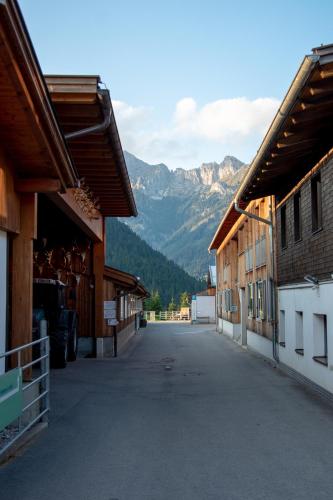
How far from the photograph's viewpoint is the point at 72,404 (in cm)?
1209

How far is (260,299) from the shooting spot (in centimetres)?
2352

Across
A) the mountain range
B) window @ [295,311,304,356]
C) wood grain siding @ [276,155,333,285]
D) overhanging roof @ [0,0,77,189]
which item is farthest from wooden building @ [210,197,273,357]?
the mountain range

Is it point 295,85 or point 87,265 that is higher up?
point 295,85

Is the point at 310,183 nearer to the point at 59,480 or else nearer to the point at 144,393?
the point at 144,393

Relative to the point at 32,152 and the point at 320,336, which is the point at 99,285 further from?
the point at 32,152

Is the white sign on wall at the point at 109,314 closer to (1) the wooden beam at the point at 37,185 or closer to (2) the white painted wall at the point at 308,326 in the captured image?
(2) the white painted wall at the point at 308,326

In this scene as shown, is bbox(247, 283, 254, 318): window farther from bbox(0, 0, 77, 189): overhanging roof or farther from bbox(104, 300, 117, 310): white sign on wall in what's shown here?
bbox(0, 0, 77, 189): overhanging roof

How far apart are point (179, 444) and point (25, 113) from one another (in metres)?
4.48

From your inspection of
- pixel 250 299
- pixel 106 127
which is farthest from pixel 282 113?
pixel 250 299

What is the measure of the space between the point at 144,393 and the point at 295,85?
7176 millimetres

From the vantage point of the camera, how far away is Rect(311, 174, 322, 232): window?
14062 millimetres

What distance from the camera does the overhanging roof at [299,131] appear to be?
9374 mm

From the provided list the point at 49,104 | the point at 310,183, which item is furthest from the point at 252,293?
the point at 49,104

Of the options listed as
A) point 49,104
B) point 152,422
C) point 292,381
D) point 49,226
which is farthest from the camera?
point 49,226
